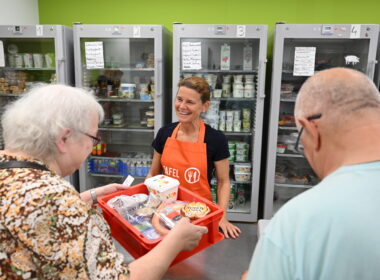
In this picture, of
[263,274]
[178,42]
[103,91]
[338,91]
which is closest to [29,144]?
[263,274]

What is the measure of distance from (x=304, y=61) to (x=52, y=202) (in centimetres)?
292

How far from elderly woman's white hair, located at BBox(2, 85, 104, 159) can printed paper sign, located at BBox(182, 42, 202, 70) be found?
2293 millimetres

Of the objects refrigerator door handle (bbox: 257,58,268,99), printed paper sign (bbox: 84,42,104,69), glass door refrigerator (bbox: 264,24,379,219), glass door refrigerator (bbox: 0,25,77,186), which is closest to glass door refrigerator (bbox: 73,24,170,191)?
printed paper sign (bbox: 84,42,104,69)

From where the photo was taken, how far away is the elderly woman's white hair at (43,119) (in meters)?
0.96

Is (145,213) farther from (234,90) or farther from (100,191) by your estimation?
(234,90)

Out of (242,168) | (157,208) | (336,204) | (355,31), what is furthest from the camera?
(242,168)

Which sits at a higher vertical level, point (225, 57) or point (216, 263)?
point (225, 57)

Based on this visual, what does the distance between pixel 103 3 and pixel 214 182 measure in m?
2.58

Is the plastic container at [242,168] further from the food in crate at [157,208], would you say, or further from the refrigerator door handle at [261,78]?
the food in crate at [157,208]

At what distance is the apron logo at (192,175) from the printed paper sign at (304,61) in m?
1.73

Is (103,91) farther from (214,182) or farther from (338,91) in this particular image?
(338,91)

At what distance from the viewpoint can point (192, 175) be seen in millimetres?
2043

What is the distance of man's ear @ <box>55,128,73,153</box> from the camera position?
98 centimetres

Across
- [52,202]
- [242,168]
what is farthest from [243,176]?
[52,202]
